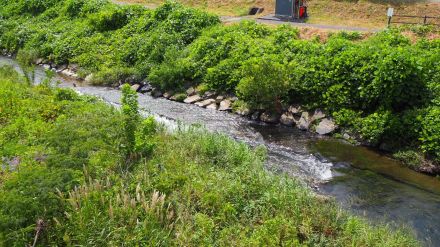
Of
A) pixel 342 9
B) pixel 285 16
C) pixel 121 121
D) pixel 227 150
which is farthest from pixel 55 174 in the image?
pixel 342 9

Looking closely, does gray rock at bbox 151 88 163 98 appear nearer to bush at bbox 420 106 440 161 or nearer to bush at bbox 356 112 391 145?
bush at bbox 356 112 391 145

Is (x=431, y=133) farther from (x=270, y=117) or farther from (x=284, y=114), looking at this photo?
(x=270, y=117)

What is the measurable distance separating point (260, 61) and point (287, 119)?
105 inches

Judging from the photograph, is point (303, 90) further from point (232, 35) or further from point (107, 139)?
point (107, 139)

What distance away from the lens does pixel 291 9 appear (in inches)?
1146

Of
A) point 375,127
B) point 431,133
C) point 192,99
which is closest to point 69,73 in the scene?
point 192,99

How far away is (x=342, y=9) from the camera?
30.0 meters

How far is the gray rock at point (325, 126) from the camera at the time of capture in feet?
57.8

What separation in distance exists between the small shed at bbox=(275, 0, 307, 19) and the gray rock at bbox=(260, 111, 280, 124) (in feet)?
40.3

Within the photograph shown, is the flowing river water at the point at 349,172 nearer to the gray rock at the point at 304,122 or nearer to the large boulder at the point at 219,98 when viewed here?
the gray rock at the point at 304,122

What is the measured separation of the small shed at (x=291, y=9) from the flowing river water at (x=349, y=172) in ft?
40.3

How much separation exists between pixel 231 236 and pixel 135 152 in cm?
373

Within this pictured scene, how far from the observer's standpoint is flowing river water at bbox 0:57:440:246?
11703 millimetres

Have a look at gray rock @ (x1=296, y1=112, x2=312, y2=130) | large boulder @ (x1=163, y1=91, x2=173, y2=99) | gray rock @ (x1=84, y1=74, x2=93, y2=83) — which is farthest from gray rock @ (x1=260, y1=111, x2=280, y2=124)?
gray rock @ (x1=84, y1=74, x2=93, y2=83)
